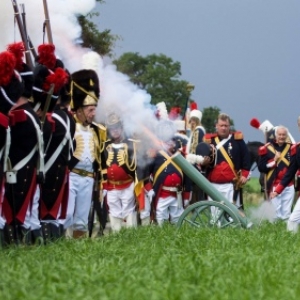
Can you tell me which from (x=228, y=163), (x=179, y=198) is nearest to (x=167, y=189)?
(x=179, y=198)

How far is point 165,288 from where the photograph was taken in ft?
23.7

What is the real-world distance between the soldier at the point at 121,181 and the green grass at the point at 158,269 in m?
6.35

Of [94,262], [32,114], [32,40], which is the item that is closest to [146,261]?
[94,262]

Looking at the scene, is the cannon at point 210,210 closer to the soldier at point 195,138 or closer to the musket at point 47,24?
the musket at point 47,24

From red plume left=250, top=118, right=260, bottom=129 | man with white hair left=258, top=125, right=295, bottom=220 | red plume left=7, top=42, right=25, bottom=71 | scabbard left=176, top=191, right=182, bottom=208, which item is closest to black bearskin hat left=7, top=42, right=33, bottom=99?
red plume left=7, top=42, right=25, bottom=71

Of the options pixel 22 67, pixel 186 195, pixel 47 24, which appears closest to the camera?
pixel 22 67

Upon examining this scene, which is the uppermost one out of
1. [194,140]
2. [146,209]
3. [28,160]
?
[194,140]

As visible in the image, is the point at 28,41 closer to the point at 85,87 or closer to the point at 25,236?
the point at 85,87

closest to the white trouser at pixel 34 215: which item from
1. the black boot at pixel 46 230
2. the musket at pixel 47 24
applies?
the black boot at pixel 46 230

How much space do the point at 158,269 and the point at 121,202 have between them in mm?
9316

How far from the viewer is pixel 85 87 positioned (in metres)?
12.8

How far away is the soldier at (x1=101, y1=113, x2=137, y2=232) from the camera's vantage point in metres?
17.2

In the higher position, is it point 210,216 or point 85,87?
point 85,87

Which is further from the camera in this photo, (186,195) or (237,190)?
(237,190)
